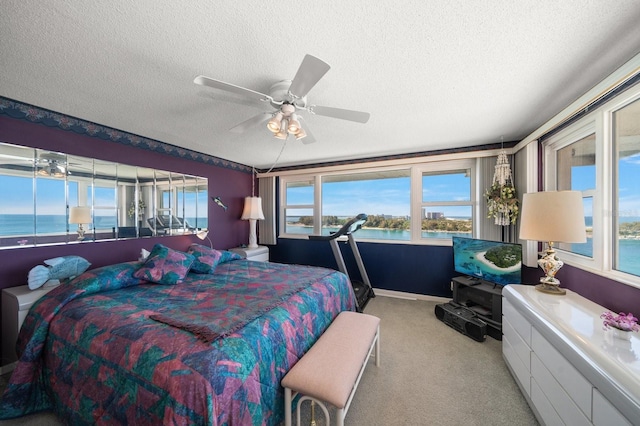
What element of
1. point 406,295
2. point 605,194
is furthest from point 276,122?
point 406,295

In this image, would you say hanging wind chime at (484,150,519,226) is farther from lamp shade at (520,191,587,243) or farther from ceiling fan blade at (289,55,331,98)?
ceiling fan blade at (289,55,331,98)

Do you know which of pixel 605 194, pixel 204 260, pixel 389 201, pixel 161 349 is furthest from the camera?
pixel 389 201

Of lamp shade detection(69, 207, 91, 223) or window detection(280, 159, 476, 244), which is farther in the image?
window detection(280, 159, 476, 244)

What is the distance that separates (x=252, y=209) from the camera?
4375 mm

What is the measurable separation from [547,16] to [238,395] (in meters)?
2.37

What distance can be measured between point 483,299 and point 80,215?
15.2ft

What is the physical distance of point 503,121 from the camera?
246 cm

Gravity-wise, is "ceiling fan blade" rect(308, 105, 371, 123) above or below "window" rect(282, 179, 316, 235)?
above

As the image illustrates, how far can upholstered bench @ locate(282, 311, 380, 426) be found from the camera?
1224 mm

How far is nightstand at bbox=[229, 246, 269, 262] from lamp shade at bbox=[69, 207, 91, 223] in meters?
1.96

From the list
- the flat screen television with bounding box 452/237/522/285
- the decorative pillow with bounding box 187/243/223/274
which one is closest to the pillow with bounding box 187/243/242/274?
the decorative pillow with bounding box 187/243/223/274

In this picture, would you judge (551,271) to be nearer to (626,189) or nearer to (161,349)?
(626,189)

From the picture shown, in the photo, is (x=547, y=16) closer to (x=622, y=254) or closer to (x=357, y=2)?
(x=357, y=2)

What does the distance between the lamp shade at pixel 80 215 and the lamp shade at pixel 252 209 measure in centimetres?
217
